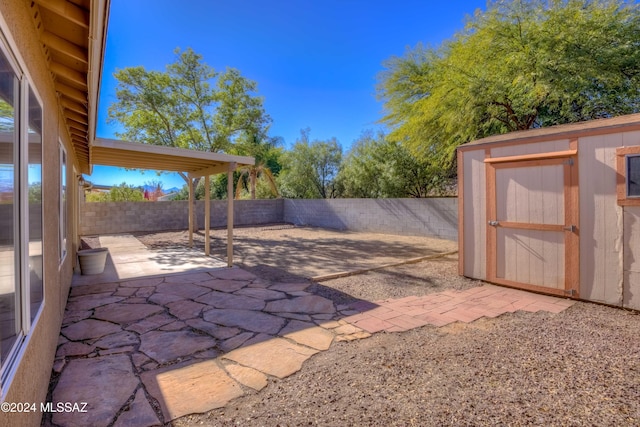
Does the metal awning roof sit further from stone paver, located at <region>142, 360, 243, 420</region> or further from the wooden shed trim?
the wooden shed trim

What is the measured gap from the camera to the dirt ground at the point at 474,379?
198 centimetres

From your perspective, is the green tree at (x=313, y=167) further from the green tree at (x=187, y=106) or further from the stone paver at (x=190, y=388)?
the stone paver at (x=190, y=388)

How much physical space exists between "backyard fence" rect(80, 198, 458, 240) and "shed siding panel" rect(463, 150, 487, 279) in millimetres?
4797

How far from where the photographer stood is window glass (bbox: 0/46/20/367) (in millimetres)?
1277

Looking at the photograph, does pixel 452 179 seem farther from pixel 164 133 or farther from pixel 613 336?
pixel 164 133

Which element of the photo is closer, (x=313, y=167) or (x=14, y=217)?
(x=14, y=217)

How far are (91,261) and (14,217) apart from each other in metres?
4.86

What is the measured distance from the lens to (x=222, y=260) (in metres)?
6.86

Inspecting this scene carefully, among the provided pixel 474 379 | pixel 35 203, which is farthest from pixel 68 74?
pixel 474 379

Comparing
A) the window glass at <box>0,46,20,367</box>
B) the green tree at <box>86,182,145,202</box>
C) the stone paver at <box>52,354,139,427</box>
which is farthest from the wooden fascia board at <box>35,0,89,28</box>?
the green tree at <box>86,182,145,202</box>

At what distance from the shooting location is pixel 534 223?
4527 millimetres

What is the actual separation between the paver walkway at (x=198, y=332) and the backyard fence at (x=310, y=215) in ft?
19.4

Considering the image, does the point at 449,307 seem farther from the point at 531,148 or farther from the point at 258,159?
the point at 258,159

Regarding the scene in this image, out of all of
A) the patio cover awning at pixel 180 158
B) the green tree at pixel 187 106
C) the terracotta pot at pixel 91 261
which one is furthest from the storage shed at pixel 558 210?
the green tree at pixel 187 106
